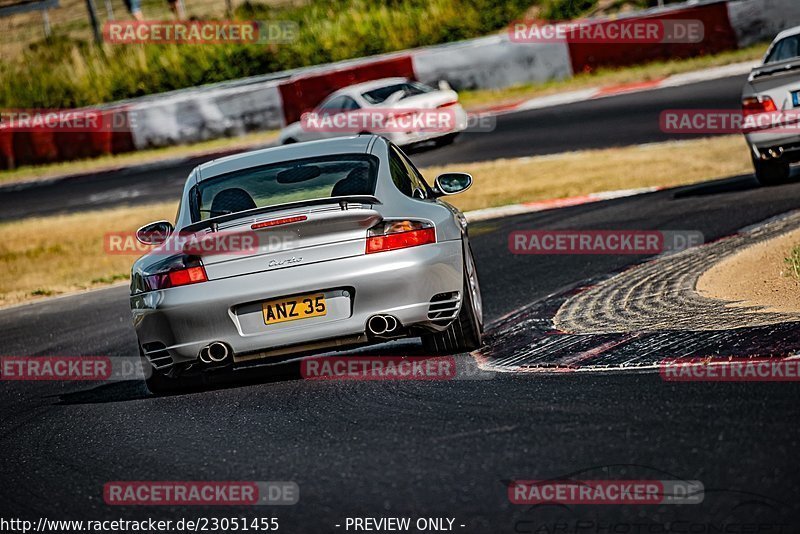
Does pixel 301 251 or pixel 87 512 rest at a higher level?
pixel 301 251

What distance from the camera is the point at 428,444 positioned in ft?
17.0

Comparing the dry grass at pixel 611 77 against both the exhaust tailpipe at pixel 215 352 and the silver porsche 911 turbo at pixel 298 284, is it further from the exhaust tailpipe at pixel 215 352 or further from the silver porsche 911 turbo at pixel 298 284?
the exhaust tailpipe at pixel 215 352

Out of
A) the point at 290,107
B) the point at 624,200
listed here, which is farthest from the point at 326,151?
the point at 290,107

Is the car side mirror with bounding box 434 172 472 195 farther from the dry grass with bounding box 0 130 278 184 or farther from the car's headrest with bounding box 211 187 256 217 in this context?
the dry grass with bounding box 0 130 278 184

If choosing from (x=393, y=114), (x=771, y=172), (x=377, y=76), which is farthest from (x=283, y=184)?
(x=377, y=76)

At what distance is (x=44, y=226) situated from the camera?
69.2 feet

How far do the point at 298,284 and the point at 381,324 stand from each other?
481mm

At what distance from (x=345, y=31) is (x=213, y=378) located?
26756mm

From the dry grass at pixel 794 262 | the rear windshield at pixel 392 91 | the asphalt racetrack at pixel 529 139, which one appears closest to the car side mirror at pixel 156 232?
the dry grass at pixel 794 262

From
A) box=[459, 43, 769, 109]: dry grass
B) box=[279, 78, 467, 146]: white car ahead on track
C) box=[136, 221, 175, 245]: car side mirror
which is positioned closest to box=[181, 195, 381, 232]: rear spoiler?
box=[136, 221, 175, 245]: car side mirror

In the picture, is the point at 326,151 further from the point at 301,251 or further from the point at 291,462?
the point at 291,462

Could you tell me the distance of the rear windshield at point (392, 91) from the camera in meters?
23.0

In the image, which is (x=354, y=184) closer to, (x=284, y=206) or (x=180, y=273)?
(x=284, y=206)

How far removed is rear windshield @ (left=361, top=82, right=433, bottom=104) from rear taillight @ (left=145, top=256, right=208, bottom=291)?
1643 centimetres
